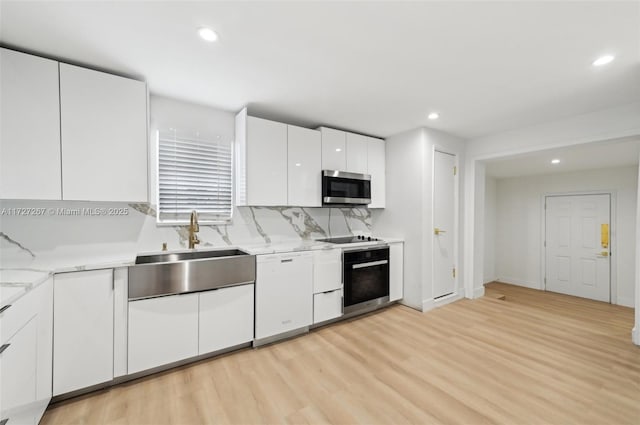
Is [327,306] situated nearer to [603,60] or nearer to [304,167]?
[304,167]

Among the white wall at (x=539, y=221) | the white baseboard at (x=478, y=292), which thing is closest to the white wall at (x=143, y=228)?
the white baseboard at (x=478, y=292)

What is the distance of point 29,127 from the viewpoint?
5.95 feet

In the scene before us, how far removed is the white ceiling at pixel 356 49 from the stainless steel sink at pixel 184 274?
1533mm

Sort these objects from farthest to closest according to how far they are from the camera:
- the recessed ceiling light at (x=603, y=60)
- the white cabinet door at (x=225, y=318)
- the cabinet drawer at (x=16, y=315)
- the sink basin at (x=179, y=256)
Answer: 1. the sink basin at (x=179, y=256)
2. the white cabinet door at (x=225, y=318)
3. the recessed ceiling light at (x=603, y=60)
4. the cabinet drawer at (x=16, y=315)

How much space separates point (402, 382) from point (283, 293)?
1278 millimetres

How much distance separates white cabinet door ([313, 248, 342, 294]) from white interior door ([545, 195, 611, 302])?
4.81 metres

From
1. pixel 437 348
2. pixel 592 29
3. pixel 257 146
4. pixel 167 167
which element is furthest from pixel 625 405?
pixel 167 167

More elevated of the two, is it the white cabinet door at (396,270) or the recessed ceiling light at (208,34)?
the recessed ceiling light at (208,34)

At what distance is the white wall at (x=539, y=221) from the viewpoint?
172 inches

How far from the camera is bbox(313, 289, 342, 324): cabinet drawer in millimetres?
2883

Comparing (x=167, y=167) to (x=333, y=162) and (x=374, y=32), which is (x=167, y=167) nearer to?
(x=333, y=162)

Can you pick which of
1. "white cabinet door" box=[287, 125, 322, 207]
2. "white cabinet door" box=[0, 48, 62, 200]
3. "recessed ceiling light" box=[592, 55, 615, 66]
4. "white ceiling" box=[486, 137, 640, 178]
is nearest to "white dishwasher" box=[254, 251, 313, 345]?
"white cabinet door" box=[287, 125, 322, 207]

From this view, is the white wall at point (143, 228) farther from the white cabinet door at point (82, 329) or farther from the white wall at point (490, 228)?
the white wall at point (490, 228)

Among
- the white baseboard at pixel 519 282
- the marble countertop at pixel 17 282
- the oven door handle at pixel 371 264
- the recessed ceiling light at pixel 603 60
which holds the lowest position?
the white baseboard at pixel 519 282
